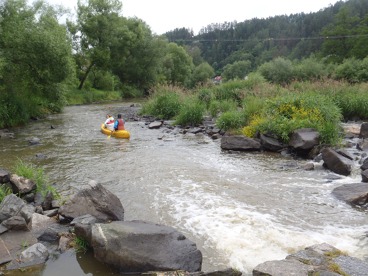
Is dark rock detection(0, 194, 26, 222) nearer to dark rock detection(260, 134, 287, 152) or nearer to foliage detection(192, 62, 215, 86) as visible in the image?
dark rock detection(260, 134, 287, 152)

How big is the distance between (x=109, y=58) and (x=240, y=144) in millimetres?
36098

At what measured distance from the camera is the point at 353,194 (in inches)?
282

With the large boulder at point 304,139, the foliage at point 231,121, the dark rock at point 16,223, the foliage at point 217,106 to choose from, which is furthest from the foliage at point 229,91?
the dark rock at point 16,223

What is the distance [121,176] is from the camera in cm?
935

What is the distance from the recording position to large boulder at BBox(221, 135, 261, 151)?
12422 millimetres

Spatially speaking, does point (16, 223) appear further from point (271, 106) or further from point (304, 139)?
→ point (271, 106)

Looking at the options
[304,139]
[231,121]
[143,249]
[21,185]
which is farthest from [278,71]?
[143,249]

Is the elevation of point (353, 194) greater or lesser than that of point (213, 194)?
greater

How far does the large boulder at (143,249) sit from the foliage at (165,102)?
1584cm

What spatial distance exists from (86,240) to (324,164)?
24.1ft

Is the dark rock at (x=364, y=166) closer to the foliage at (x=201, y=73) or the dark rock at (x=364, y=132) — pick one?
the dark rock at (x=364, y=132)

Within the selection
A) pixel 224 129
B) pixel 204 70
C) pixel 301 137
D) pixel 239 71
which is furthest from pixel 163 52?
pixel 301 137

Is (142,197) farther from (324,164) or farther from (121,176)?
(324,164)

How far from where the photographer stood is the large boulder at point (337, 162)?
29.9 ft
